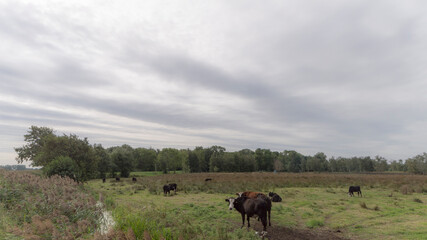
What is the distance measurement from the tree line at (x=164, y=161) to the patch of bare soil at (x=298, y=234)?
21.1 m

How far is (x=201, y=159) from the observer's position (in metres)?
93.5

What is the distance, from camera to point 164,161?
87.6m

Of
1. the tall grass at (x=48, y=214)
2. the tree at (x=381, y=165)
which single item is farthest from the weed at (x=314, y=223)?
the tree at (x=381, y=165)

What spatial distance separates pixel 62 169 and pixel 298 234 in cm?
2336

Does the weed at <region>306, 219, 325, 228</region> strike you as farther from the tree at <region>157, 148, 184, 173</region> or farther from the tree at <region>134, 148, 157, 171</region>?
the tree at <region>134, 148, 157, 171</region>

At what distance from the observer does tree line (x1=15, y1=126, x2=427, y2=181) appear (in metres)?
28.8

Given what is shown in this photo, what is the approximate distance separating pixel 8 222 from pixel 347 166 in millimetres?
126276

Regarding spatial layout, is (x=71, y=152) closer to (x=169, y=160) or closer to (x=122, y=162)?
(x=122, y=162)

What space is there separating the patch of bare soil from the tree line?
69.1ft

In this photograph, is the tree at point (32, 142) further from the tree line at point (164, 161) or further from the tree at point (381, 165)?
the tree at point (381, 165)

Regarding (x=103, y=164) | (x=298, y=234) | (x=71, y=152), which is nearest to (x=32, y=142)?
(x=103, y=164)

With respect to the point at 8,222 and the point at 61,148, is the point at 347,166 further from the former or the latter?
the point at 8,222

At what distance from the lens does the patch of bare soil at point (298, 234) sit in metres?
9.84

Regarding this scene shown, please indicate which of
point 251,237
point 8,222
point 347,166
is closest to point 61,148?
point 8,222
